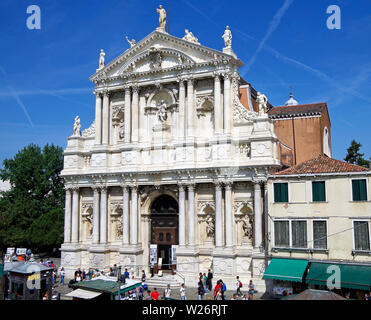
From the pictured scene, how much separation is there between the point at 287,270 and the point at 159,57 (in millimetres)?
19695

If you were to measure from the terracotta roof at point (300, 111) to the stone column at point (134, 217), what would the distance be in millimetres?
13502

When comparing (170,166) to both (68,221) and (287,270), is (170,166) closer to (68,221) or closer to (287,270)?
(68,221)

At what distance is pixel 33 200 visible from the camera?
46344 mm

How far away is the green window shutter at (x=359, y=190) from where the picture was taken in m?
23.1

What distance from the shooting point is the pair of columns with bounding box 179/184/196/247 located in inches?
1202

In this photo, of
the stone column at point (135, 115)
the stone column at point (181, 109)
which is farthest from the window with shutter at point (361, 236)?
the stone column at point (135, 115)

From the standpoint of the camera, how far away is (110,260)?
112 feet

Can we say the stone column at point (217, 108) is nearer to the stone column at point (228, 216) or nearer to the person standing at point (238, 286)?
the stone column at point (228, 216)

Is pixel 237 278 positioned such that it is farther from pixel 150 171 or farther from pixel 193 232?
pixel 150 171

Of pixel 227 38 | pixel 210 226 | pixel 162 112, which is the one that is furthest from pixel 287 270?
pixel 227 38

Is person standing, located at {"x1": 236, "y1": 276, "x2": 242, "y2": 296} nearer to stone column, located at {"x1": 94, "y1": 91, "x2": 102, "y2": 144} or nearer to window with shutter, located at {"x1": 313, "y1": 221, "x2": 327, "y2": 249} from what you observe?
window with shutter, located at {"x1": 313, "y1": 221, "x2": 327, "y2": 249}
